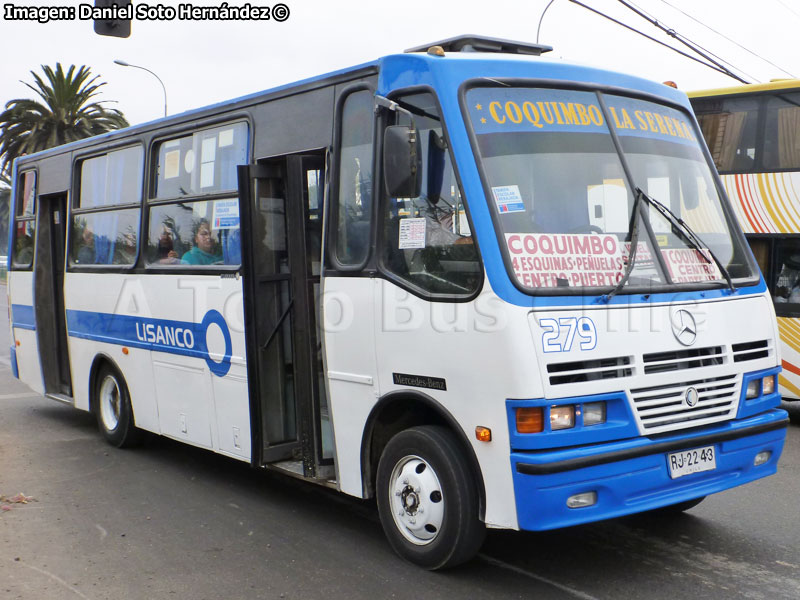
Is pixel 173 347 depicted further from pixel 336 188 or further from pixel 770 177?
pixel 770 177

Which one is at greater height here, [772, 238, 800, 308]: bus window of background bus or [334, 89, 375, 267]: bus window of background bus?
[334, 89, 375, 267]: bus window of background bus

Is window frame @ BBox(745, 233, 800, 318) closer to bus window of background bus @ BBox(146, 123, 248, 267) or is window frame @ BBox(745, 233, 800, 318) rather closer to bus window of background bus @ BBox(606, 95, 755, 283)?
bus window of background bus @ BBox(606, 95, 755, 283)

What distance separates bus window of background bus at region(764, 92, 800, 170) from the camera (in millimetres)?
10250

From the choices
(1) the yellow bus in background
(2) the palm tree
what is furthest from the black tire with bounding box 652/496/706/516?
(2) the palm tree

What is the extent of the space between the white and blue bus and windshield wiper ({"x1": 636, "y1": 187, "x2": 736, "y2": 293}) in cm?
2

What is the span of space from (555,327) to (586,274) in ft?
1.35

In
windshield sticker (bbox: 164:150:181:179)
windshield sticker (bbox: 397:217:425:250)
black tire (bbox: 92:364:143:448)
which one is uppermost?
windshield sticker (bbox: 164:150:181:179)

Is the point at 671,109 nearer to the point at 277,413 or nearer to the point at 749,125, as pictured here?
the point at 277,413

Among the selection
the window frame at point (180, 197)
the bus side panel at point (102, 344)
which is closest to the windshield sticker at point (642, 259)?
the window frame at point (180, 197)

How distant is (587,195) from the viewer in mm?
5051

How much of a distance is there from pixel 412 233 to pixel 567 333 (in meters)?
1.09

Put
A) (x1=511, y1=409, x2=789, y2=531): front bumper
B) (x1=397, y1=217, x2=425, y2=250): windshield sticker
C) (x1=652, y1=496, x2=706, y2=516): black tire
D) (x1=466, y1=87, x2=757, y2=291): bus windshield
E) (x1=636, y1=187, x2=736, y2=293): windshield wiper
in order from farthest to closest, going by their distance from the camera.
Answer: (x1=652, y1=496, x2=706, y2=516): black tire → (x1=636, y1=187, x2=736, y2=293): windshield wiper → (x1=397, y1=217, x2=425, y2=250): windshield sticker → (x1=466, y1=87, x2=757, y2=291): bus windshield → (x1=511, y1=409, x2=789, y2=531): front bumper

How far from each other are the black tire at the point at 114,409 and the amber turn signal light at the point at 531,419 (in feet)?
16.5

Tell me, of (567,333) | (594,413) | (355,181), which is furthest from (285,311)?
(594,413)
